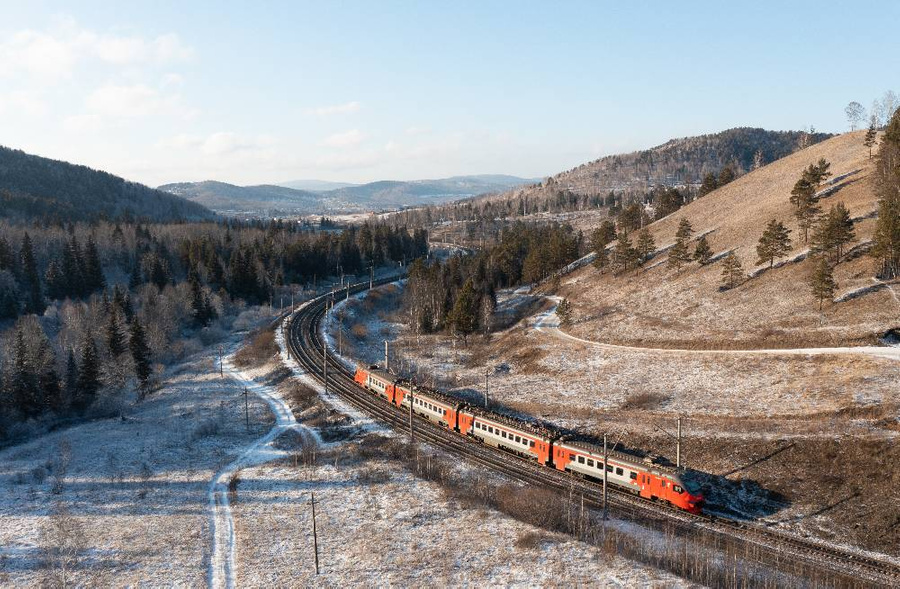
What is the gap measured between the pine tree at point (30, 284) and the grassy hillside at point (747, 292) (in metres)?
103

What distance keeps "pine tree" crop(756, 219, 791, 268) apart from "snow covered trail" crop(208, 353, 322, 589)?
6227 centimetres

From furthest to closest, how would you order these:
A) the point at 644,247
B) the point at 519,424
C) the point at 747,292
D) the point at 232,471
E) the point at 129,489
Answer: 1. the point at 644,247
2. the point at 747,292
3. the point at 232,471
4. the point at 519,424
5. the point at 129,489

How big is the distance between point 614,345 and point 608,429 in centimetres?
2310

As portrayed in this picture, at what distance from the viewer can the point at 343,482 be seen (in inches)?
1628

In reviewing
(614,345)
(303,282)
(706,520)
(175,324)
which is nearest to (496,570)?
(706,520)

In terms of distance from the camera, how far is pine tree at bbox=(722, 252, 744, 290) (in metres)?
73.1

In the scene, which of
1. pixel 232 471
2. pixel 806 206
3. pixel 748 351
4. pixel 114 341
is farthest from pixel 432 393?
pixel 806 206

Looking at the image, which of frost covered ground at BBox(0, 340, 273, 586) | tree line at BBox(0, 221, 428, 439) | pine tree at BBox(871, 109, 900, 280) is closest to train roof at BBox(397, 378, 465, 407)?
frost covered ground at BBox(0, 340, 273, 586)

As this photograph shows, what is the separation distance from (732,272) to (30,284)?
5098 inches

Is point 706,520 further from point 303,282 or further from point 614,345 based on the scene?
point 303,282

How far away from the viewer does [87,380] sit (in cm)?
6444

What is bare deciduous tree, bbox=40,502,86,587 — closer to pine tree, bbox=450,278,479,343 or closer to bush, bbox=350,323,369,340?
pine tree, bbox=450,278,479,343

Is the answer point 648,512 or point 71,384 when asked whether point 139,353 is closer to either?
point 71,384

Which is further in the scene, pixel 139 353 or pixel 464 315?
pixel 464 315
